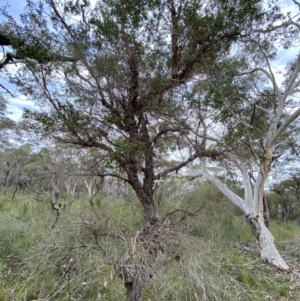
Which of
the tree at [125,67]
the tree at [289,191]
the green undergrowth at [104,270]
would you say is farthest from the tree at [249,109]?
the tree at [289,191]

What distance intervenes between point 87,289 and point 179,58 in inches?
120

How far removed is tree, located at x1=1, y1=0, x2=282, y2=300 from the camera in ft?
9.91

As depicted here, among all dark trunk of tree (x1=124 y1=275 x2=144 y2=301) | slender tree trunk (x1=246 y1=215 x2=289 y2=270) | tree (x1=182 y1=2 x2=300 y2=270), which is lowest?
dark trunk of tree (x1=124 y1=275 x2=144 y2=301)

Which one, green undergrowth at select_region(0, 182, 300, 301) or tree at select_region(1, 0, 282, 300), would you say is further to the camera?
tree at select_region(1, 0, 282, 300)

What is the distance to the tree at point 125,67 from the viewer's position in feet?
9.91

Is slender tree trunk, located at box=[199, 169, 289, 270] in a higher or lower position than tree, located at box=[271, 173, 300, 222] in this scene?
lower

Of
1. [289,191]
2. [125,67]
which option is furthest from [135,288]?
[289,191]

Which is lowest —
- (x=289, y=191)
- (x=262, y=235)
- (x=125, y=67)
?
(x=262, y=235)

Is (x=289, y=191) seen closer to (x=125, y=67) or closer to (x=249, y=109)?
(x=249, y=109)

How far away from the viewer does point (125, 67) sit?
3.55m

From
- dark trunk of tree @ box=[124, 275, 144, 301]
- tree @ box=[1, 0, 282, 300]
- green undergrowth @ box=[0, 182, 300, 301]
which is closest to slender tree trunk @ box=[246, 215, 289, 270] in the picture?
green undergrowth @ box=[0, 182, 300, 301]

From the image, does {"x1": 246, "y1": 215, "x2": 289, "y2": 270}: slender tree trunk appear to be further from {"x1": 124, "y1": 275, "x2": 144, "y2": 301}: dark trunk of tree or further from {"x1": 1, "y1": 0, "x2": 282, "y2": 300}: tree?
{"x1": 124, "y1": 275, "x2": 144, "y2": 301}: dark trunk of tree

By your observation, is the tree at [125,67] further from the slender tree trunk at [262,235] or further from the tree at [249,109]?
the slender tree trunk at [262,235]

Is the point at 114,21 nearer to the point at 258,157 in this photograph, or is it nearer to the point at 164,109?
the point at 164,109
